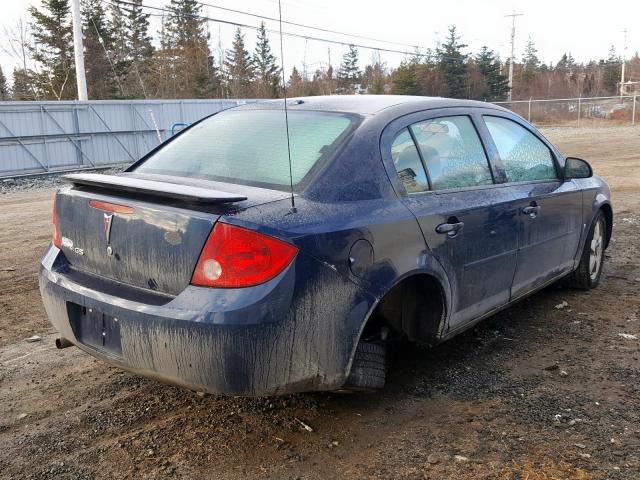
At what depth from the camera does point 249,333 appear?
2570 mm

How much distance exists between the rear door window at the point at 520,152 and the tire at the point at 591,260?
35.4 inches

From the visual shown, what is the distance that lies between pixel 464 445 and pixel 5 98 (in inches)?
1903

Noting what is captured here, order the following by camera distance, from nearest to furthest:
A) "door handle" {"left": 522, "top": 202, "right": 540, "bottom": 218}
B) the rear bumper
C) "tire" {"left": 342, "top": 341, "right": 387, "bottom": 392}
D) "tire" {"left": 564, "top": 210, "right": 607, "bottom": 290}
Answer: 1. the rear bumper
2. "tire" {"left": 342, "top": 341, "right": 387, "bottom": 392}
3. "door handle" {"left": 522, "top": 202, "right": 540, "bottom": 218}
4. "tire" {"left": 564, "top": 210, "right": 607, "bottom": 290}

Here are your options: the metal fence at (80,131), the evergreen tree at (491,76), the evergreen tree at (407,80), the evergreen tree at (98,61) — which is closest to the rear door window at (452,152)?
the metal fence at (80,131)

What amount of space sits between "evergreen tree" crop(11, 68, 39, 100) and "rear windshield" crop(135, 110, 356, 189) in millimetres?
42053

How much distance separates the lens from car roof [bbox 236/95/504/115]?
11.7ft

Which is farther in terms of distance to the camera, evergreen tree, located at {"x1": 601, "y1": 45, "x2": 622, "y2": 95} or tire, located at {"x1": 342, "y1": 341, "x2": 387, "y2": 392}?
evergreen tree, located at {"x1": 601, "y1": 45, "x2": 622, "y2": 95}

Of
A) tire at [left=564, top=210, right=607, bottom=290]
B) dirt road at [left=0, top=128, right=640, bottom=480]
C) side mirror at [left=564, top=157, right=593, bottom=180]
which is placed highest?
side mirror at [left=564, top=157, right=593, bottom=180]

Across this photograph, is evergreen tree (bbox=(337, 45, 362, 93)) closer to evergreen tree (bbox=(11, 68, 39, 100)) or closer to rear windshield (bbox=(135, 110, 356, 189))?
evergreen tree (bbox=(11, 68, 39, 100))

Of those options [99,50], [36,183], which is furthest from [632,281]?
[99,50]

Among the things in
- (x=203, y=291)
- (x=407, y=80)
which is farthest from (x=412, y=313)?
(x=407, y=80)

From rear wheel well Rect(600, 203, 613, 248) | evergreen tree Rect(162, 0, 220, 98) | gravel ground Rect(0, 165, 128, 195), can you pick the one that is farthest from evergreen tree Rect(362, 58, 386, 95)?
rear wheel well Rect(600, 203, 613, 248)

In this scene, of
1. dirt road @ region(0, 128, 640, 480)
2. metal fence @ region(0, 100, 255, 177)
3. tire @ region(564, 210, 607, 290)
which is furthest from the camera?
metal fence @ region(0, 100, 255, 177)

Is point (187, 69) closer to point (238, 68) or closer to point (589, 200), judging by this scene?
point (238, 68)
